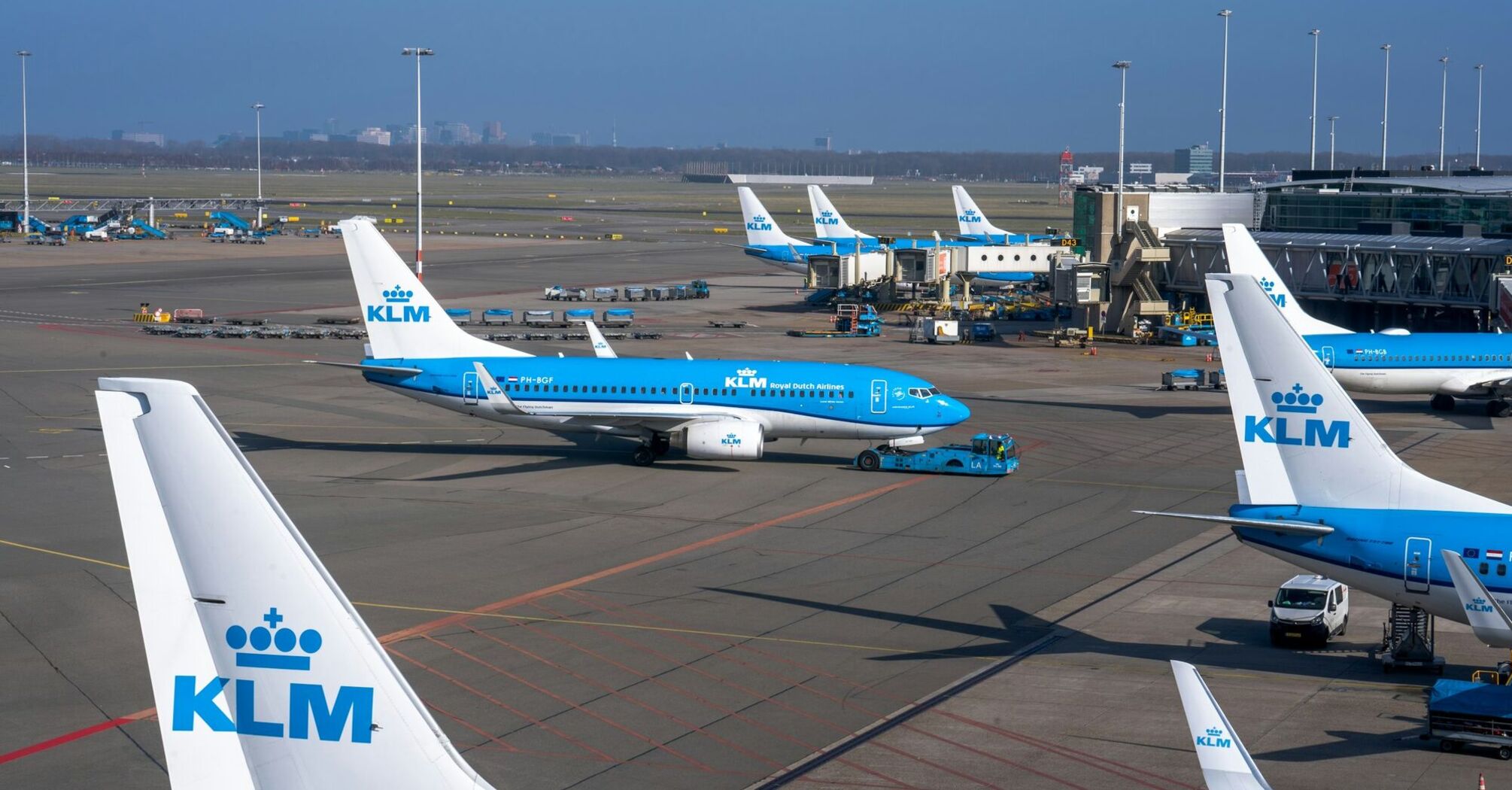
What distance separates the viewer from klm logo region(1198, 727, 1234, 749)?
13.2m

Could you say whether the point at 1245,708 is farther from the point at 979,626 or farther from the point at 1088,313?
the point at 1088,313

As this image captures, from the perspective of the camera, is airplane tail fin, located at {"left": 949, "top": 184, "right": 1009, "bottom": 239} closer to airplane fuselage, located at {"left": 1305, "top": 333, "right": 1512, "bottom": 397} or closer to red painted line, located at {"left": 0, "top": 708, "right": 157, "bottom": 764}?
airplane fuselage, located at {"left": 1305, "top": 333, "right": 1512, "bottom": 397}

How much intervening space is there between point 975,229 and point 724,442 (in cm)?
9222

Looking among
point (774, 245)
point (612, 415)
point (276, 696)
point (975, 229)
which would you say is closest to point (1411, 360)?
point (612, 415)

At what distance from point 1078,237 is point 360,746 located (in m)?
95.1

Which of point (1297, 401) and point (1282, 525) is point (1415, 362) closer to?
point (1297, 401)

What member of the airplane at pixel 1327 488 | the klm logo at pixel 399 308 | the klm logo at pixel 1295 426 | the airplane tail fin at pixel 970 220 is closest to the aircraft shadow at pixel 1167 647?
the airplane at pixel 1327 488

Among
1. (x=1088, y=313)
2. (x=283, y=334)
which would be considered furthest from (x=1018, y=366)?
(x=283, y=334)

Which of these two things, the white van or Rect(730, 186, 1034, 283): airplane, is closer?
the white van

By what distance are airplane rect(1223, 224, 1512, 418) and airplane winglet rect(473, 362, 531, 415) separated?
29446mm

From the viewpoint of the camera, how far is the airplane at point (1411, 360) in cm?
5991

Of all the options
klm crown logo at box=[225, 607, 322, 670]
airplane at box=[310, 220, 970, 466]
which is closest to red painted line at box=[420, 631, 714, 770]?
klm crown logo at box=[225, 607, 322, 670]

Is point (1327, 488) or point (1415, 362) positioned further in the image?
point (1415, 362)

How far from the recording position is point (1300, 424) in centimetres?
2684
